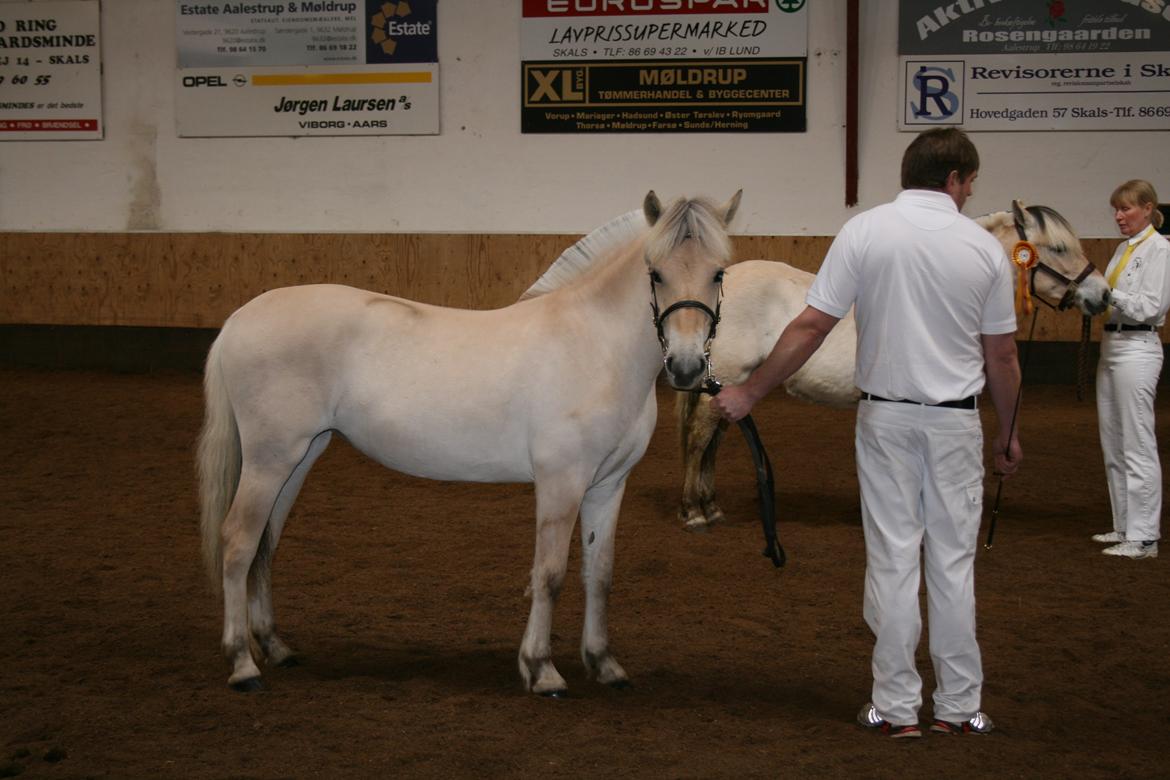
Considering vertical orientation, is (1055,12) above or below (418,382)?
above

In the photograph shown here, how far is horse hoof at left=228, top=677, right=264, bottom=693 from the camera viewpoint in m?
4.01

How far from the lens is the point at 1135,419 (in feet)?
19.1

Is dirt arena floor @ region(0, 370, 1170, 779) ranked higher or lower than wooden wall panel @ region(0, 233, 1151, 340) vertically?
lower

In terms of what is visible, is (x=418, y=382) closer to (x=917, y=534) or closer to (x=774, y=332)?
(x=917, y=534)

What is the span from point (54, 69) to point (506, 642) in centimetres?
1122

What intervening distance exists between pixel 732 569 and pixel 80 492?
4.23 meters

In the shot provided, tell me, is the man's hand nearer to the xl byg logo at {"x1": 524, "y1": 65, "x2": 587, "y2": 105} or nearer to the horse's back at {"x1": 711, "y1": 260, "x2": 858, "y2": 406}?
the horse's back at {"x1": 711, "y1": 260, "x2": 858, "y2": 406}

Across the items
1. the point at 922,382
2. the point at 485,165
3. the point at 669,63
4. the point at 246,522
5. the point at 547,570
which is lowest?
the point at 547,570

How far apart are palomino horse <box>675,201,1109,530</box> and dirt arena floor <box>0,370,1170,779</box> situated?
0.40 meters

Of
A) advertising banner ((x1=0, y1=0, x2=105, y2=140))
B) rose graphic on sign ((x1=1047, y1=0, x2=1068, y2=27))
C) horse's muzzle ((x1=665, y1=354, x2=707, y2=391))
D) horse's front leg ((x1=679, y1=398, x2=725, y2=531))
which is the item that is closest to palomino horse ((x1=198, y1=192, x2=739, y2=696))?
horse's muzzle ((x1=665, y1=354, x2=707, y2=391))

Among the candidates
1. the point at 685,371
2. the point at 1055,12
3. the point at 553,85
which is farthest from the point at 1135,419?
the point at 553,85

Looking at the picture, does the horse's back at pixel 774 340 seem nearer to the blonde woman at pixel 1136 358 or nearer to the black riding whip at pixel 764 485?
the blonde woman at pixel 1136 358

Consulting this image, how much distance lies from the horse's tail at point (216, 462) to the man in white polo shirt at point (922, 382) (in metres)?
2.01

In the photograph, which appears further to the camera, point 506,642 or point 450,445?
point 506,642
